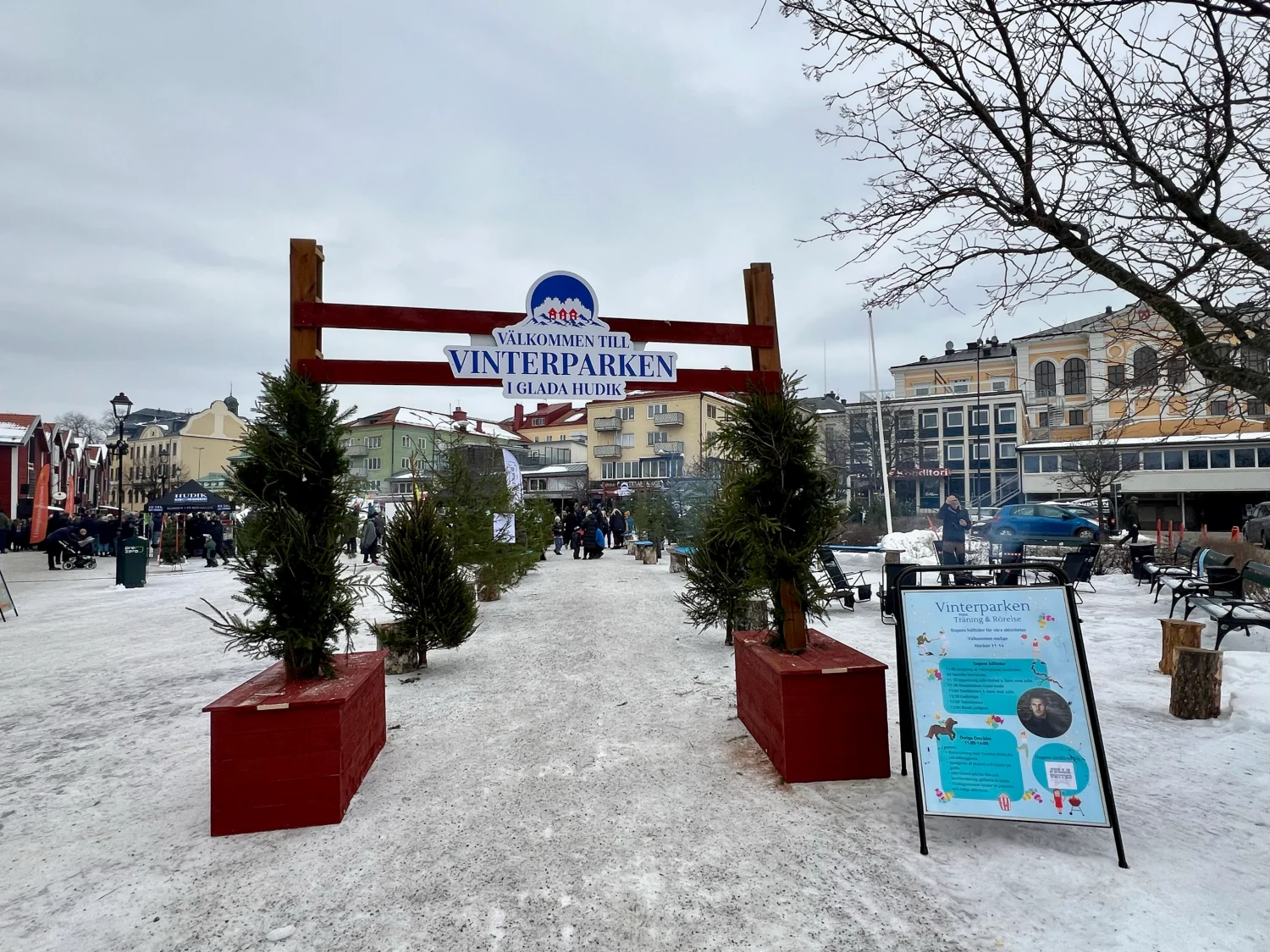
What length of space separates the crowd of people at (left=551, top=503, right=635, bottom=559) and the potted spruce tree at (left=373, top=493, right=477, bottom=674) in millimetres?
15510

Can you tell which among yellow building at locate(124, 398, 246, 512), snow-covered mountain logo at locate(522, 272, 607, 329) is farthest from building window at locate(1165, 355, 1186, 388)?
yellow building at locate(124, 398, 246, 512)

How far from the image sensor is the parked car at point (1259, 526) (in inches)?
832

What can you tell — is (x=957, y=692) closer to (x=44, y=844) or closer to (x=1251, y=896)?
(x=1251, y=896)

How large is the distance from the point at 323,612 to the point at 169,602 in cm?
1147

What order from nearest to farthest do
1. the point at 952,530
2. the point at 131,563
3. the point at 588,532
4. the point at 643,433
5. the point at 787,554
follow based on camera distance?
the point at 787,554
the point at 952,530
the point at 131,563
the point at 588,532
the point at 643,433

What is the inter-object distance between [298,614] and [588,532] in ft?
62.3

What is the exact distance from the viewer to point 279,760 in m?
3.71

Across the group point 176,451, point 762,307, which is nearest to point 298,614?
point 762,307

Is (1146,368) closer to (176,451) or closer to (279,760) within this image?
(279,760)

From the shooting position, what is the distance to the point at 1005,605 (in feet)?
11.6

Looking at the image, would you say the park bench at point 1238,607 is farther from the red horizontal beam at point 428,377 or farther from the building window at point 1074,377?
the red horizontal beam at point 428,377

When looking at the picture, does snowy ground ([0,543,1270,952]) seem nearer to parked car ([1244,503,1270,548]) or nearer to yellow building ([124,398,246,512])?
parked car ([1244,503,1270,548])

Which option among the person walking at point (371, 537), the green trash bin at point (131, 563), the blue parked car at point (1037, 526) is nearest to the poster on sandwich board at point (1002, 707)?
the green trash bin at point (131, 563)

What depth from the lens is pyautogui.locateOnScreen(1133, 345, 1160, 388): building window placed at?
383 centimetres
